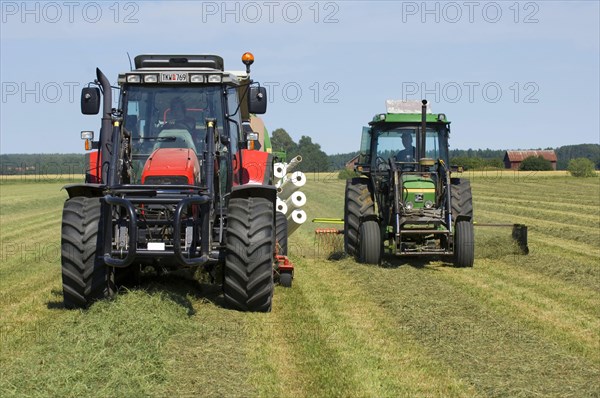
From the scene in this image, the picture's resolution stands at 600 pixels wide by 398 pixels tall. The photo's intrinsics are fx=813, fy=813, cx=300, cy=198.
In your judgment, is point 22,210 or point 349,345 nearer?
point 349,345

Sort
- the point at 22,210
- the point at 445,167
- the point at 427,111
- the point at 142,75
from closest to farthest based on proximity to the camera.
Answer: the point at 142,75
the point at 445,167
the point at 427,111
the point at 22,210

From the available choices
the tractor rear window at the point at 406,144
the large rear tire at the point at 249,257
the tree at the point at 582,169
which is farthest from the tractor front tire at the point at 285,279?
the tree at the point at 582,169

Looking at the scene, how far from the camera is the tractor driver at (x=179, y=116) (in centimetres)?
881

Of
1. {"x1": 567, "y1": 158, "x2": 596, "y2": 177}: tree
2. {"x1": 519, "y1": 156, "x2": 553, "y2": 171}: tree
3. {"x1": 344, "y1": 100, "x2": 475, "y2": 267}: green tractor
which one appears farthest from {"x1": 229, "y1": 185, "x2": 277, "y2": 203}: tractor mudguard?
{"x1": 519, "y1": 156, "x2": 553, "y2": 171}: tree

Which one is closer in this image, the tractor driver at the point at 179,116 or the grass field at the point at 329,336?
the grass field at the point at 329,336

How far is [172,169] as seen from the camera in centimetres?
816

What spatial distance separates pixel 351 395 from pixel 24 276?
7.44 metres

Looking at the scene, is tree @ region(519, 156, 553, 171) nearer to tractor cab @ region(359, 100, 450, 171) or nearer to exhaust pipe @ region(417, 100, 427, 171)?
tractor cab @ region(359, 100, 450, 171)

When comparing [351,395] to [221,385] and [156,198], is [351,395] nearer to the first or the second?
[221,385]

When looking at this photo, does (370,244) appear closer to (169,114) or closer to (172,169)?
(169,114)

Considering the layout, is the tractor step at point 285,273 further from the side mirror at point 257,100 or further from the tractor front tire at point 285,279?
the side mirror at point 257,100

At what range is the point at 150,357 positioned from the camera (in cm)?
606

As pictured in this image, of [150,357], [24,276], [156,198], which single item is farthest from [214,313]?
[24,276]

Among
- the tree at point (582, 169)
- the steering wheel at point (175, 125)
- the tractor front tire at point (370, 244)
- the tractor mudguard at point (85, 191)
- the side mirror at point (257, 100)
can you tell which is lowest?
the tractor front tire at point (370, 244)
